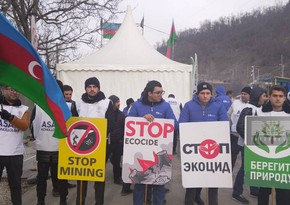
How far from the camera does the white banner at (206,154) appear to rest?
429cm

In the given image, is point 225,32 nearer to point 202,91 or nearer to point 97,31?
point 97,31

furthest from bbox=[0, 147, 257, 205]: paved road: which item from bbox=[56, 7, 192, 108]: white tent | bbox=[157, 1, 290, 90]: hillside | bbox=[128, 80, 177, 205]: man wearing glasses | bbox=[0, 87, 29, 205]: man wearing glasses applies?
Answer: bbox=[157, 1, 290, 90]: hillside

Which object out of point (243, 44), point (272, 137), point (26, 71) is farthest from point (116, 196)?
point (243, 44)

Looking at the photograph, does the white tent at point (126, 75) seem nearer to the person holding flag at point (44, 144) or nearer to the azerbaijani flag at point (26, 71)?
the person holding flag at point (44, 144)

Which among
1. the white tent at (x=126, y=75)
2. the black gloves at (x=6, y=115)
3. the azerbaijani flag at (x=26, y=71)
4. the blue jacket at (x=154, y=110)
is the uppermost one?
the white tent at (x=126, y=75)

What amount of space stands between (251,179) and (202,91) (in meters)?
1.34

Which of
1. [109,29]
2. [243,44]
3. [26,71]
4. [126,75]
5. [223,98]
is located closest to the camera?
[26,71]

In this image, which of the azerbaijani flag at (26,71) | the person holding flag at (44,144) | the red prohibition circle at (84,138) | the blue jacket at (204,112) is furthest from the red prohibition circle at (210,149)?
the person holding flag at (44,144)

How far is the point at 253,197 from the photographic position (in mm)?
5922

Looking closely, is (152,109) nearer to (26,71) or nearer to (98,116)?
(98,116)

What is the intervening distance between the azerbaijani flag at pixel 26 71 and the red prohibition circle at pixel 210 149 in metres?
1.83

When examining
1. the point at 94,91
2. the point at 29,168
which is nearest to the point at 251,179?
the point at 94,91

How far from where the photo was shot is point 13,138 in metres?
4.42

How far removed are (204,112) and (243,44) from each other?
388 feet
